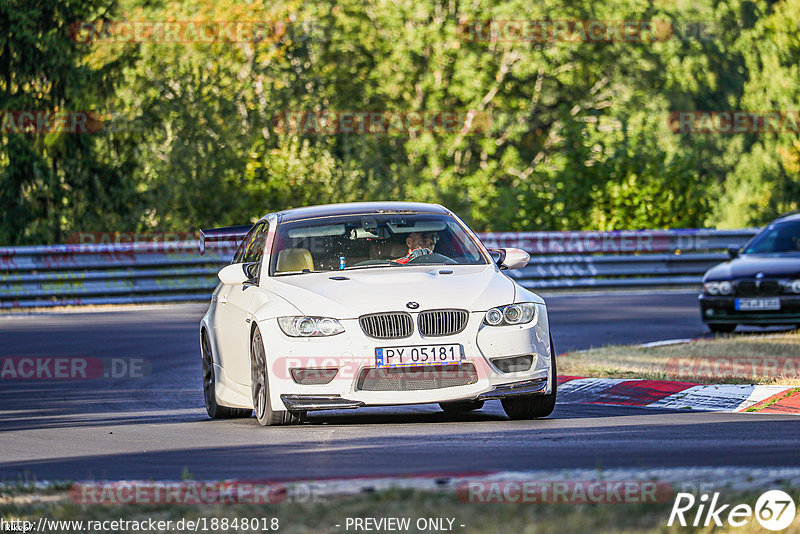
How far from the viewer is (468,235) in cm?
1098

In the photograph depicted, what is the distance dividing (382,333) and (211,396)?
228cm

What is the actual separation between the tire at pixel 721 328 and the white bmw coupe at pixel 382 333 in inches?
319

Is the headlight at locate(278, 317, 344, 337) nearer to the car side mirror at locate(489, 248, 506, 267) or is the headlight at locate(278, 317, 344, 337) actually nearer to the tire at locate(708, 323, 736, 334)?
the car side mirror at locate(489, 248, 506, 267)

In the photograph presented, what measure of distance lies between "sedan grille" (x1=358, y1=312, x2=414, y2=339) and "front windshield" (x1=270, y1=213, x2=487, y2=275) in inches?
39.2

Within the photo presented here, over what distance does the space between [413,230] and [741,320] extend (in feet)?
26.4

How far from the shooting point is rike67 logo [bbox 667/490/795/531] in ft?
17.7

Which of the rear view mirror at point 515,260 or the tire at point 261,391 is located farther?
the rear view mirror at point 515,260

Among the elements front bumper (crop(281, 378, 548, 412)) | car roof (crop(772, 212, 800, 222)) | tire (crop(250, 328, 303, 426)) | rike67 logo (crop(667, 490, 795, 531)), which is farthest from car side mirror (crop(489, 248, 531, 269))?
car roof (crop(772, 212, 800, 222))

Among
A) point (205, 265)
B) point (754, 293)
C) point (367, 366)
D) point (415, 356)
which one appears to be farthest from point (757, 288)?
point (205, 265)

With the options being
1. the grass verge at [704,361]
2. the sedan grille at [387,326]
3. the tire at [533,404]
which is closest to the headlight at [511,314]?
the tire at [533,404]

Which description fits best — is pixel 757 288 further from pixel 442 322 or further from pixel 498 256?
pixel 442 322

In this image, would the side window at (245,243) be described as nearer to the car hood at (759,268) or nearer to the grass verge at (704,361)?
the grass verge at (704,361)

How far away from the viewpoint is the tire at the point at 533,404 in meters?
9.91

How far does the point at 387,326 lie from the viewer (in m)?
9.43
